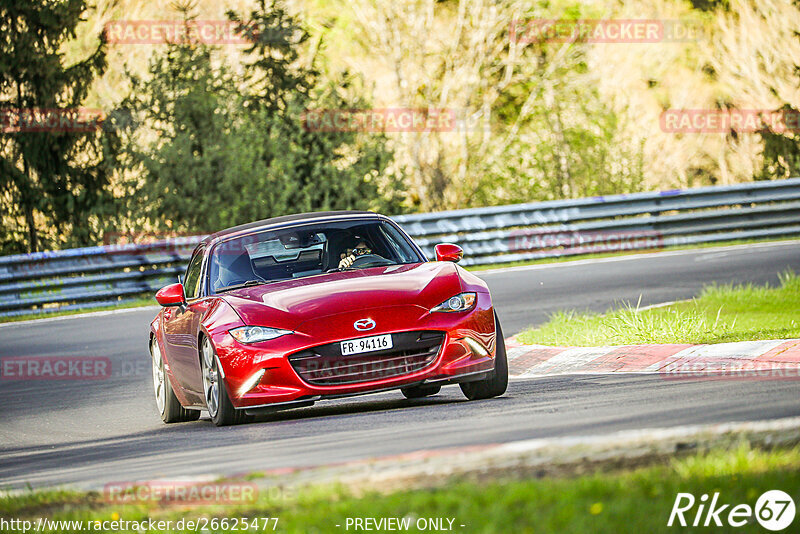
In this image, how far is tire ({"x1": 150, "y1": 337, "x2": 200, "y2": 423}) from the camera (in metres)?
10.7

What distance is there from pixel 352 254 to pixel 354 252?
0.03 m

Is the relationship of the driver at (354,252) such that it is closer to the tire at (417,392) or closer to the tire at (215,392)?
the tire at (417,392)

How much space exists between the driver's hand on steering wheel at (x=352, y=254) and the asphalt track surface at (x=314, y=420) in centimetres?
111

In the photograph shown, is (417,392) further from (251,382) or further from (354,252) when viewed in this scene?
(251,382)

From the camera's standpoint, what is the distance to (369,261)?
10.3 metres

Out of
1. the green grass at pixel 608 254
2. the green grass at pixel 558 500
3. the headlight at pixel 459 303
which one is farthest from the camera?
the green grass at pixel 608 254

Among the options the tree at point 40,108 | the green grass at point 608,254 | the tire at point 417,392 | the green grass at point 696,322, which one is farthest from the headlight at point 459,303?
the tree at point 40,108

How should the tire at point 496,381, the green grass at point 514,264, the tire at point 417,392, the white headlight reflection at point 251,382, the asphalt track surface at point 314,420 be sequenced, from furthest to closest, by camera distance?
the green grass at point 514,264 < the tire at point 417,392 < the tire at point 496,381 < the white headlight reflection at point 251,382 < the asphalt track surface at point 314,420

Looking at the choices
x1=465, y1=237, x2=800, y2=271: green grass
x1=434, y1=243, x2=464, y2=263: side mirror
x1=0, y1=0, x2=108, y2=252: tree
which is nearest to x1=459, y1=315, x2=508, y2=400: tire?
x1=434, y1=243, x2=464, y2=263: side mirror

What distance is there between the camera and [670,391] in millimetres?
8570

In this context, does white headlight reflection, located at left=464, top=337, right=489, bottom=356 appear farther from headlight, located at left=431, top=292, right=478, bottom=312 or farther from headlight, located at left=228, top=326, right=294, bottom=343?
headlight, located at left=228, top=326, right=294, bottom=343

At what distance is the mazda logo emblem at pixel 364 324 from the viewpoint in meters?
8.84

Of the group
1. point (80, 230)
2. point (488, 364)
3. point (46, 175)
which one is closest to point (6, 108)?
point (46, 175)

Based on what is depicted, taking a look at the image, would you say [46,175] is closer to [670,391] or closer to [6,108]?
[6,108]
